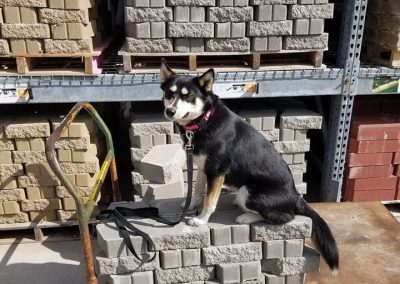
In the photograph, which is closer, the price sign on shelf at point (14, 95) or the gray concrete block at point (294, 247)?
the gray concrete block at point (294, 247)

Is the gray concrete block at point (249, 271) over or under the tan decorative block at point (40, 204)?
over

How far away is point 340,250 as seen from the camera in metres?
2.95

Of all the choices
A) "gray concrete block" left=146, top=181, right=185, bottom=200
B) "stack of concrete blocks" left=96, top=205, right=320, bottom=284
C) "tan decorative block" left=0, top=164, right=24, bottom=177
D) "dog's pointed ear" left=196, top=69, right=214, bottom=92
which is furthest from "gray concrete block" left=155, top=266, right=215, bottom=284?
"tan decorative block" left=0, top=164, right=24, bottom=177

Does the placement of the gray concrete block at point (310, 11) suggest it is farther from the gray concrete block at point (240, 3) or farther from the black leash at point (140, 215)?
the black leash at point (140, 215)

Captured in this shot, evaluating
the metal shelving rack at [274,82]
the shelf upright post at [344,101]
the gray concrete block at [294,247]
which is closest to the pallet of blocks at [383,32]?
the metal shelving rack at [274,82]

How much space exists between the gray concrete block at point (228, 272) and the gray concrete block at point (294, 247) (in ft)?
1.06

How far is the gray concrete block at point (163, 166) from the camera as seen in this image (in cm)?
310

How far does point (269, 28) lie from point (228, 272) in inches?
75.2

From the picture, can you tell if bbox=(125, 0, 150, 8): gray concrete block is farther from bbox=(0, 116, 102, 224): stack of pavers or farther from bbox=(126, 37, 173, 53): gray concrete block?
bbox=(0, 116, 102, 224): stack of pavers

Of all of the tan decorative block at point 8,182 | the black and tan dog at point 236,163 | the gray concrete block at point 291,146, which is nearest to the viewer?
the black and tan dog at point 236,163

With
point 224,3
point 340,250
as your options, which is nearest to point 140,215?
point 340,250

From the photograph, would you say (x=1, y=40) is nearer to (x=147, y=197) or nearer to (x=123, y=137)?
(x=147, y=197)

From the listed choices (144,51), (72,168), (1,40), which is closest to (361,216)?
(144,51)

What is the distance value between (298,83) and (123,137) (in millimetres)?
2727
